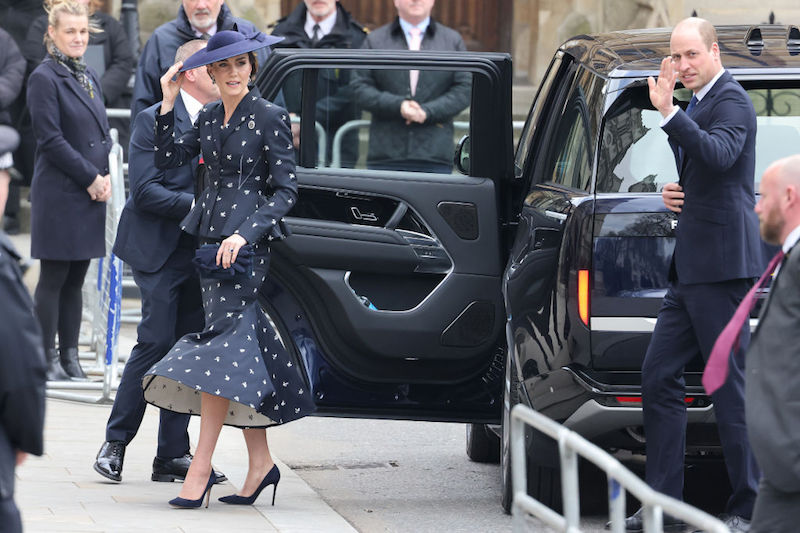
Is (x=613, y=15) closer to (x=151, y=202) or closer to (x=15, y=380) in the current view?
(x=151, y=202)

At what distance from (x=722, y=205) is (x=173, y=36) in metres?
3.68

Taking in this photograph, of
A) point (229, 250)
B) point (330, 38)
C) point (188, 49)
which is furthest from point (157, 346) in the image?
point (330, 38)

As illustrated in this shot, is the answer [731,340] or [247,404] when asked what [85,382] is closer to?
[247,404]

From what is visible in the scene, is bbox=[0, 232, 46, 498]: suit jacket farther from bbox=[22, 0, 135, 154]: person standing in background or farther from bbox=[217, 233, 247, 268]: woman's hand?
bbox=[22, 0, 135, 154]: person standing in background

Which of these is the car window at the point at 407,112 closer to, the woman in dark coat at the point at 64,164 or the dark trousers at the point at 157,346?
the woman in dark coat at the point at 64,164

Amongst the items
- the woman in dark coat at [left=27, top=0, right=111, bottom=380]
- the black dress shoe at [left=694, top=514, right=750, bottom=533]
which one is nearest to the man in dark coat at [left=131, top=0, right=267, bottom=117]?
the woman in dark coat at [left=27, top=0, right=111, bottom=380]

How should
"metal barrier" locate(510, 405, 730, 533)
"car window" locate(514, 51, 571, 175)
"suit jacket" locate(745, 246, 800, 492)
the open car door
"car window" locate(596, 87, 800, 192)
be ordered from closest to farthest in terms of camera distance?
"metal barrier" locate(510, 405, 730, 533) → "suit jacket" locate(745, 246, 800, 492) → "car window" locate(596, 87, 800, 192) → the open car door → "car window" locate(514, 51, 571, 175)

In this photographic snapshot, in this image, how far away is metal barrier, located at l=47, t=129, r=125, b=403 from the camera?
8.78m

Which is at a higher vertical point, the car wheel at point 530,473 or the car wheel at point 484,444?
the car wheel at point 530,473

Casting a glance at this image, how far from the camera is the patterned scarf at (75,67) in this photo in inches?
360

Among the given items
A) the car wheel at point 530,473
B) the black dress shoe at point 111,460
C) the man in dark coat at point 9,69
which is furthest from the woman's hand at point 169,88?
the man in dark coat at point 9,69

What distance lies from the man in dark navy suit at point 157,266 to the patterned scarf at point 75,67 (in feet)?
7.36

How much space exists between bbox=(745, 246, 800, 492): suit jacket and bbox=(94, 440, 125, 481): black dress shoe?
139 inches

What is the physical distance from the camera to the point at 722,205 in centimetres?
574
